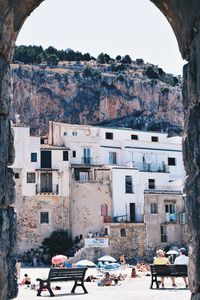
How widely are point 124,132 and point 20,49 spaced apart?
52956 mm

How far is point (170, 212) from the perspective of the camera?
4984 centimetres

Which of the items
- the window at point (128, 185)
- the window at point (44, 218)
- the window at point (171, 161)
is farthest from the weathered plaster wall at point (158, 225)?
the window at point (44, 218)

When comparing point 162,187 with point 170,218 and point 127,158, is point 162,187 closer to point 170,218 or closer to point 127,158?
point 127,158

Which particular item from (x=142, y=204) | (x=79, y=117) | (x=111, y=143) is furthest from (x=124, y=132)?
(x=79, y=117)

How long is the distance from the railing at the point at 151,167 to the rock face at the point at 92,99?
92.5 ft

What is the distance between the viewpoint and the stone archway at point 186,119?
6.04 meters

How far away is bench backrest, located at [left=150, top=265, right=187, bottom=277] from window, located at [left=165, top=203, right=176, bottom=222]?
33782 mm

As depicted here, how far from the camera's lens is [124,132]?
2237 inches

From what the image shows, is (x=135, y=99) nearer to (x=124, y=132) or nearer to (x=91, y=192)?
(x=124, y=132)

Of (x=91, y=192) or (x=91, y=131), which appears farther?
(x=91, y=131)

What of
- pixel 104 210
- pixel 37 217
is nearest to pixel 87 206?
pixel 104 210

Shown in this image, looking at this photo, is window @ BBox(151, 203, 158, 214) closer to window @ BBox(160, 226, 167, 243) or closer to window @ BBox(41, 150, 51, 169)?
window @ BBox(160, 226, 167, 243)

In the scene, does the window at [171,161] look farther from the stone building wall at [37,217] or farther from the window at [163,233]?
the stone building wall at [37,217]

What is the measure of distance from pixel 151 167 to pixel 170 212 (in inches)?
310
